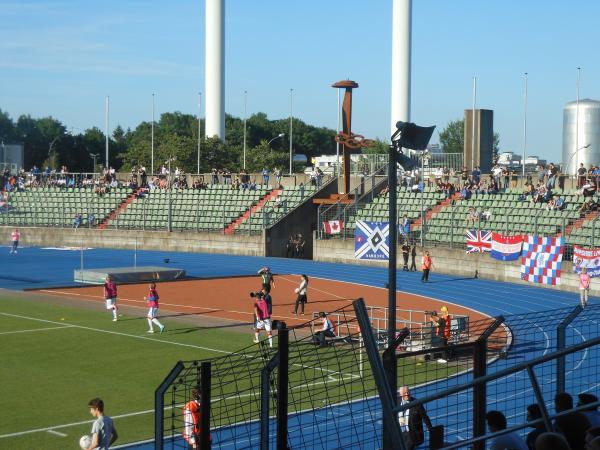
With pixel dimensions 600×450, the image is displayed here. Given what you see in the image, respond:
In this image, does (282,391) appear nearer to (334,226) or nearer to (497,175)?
(334,226)

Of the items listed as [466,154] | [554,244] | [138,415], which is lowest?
[138,415]

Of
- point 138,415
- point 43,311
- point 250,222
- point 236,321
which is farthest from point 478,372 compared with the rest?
point 250,222

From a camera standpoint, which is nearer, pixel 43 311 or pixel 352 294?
Answer: pixel 43 311

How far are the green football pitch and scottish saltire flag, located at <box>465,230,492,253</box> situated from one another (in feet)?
60.8

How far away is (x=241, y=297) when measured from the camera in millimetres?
35812

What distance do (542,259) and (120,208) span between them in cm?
3381

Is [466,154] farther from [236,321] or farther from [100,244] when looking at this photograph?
[236,321]

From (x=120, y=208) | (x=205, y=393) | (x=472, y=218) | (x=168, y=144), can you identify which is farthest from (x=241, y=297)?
(x=168, y=144)

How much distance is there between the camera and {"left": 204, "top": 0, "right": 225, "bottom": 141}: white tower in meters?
75.6

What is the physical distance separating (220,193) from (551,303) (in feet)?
99.2

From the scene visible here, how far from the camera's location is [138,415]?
1748 centimetres

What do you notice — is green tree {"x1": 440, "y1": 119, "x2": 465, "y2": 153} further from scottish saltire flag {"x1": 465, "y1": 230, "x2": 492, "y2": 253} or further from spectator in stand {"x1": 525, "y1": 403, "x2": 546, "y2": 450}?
spectator in stand {"x1": 525, "y1": 403, "x2": 546, "y2": 450}

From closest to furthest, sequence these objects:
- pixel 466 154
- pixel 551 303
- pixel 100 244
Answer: pixel 551 303 → pixel 100 244 → pixel 466 154

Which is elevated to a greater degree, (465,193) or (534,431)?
(465,193)
